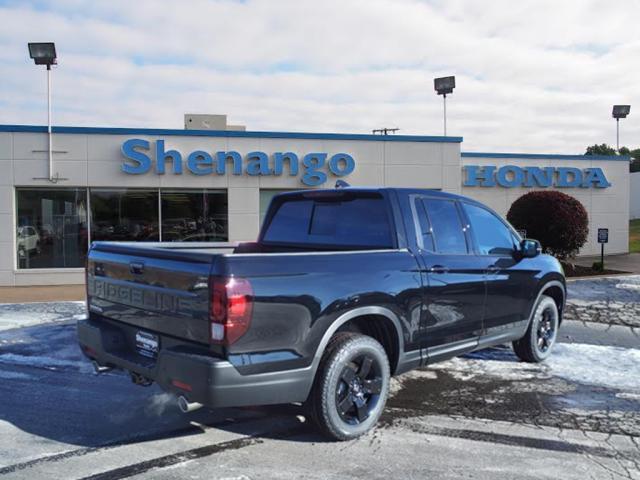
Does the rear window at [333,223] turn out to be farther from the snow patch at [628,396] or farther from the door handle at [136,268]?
the snow patch at [628,396]

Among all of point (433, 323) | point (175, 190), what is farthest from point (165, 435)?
point (175, 190)

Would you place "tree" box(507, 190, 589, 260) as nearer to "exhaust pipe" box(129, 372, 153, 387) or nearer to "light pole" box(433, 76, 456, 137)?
"light pole" box(433, 76, 456, 137)

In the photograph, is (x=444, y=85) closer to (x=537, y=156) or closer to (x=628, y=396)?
(x=537, y=156)

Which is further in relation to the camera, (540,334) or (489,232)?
(540,334)

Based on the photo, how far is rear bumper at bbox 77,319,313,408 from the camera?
371 centimetres

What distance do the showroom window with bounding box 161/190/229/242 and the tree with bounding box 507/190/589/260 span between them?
7881 mm

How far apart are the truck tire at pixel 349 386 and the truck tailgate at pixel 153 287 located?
0.96 metres

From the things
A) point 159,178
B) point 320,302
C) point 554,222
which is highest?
point 159,178

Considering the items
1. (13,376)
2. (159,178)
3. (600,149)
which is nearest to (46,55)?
(159,178)

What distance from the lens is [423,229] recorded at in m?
5.19

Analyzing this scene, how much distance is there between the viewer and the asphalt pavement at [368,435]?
13.2ft

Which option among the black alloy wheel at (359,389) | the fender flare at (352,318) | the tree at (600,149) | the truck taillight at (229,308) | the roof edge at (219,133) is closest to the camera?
the truck taillight at (229,308)

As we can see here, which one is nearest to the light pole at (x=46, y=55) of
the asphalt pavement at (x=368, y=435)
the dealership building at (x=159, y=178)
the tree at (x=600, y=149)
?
the dealership building at (x=159, y=178)

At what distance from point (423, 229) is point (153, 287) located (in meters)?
2.31
